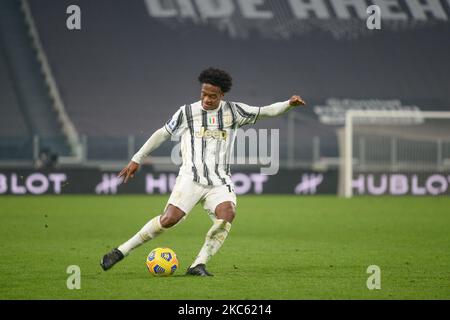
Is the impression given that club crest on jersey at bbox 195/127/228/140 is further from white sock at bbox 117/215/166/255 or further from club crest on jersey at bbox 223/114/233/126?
white sock at bbox 117/215/166/255

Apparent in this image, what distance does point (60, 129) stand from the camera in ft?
99.8

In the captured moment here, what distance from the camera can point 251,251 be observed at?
1108 centimetres

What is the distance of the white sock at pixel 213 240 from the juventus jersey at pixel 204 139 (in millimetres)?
367

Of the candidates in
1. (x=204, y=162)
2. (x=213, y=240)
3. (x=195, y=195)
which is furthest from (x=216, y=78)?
(x=213, y=240)

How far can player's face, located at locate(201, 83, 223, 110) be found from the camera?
8469 mm

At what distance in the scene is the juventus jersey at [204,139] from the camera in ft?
28.2

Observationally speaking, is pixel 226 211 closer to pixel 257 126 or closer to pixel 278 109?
pixel 278 109

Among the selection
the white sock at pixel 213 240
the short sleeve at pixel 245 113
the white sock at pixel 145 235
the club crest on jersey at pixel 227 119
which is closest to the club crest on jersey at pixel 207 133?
the club crest on jersey at pixel 227 119

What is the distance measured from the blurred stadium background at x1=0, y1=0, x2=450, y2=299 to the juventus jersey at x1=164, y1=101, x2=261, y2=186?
0.93m

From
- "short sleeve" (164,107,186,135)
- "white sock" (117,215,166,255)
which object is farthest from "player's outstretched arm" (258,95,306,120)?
"white sock" (117,215,166,255)

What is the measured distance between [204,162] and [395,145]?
1814cm

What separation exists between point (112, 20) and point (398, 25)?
9.74 meters
